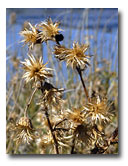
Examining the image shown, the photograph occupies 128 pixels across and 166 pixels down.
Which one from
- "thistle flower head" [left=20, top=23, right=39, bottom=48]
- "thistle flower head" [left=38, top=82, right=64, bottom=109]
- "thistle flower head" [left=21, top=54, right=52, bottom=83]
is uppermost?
"thistle flower head" [left=20, top=23, right=39, bottom=48]

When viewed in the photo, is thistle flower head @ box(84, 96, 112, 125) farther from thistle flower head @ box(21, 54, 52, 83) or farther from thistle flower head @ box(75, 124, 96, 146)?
thistle flower head @ box(21, 54, 52, 83)

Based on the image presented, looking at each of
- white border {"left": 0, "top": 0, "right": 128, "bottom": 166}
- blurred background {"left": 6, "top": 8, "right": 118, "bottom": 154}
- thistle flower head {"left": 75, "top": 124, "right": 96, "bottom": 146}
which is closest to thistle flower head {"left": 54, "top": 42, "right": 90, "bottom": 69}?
thistle flower head {"left": 75, "top": 124, "right": 96, "bottom": 146}

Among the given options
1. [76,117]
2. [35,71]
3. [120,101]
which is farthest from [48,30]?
[120,101]

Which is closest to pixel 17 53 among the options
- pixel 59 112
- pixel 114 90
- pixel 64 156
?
pixel 114 90

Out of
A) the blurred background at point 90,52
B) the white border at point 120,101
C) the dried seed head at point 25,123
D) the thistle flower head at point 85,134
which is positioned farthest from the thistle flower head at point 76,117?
the blurred background at point 90,52

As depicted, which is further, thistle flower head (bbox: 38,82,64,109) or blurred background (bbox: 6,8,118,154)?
blurred background (bbox: 6,8,118,154)

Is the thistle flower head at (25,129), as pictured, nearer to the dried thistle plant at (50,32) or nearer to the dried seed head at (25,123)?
the dried seed head at (25,123)
